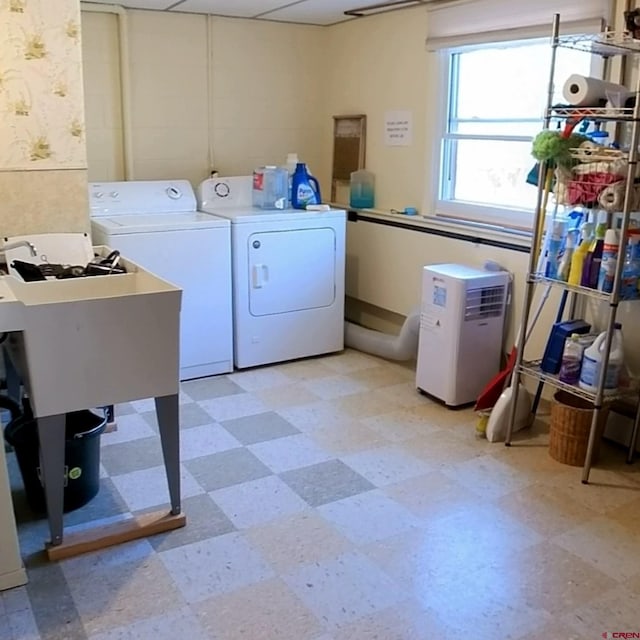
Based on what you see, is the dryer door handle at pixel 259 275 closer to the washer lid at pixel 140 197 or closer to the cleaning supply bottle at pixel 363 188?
the washer lid at pixel 140 197

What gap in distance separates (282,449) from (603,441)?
143 centimetres

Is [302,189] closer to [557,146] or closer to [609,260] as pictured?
[557,146]

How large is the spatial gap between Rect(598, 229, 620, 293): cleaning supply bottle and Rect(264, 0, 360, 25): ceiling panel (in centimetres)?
204

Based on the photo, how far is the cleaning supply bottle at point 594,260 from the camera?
9.04ft

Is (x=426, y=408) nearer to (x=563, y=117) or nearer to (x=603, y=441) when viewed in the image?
(x=603, y=441)

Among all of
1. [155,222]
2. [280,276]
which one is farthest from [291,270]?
[155,222]

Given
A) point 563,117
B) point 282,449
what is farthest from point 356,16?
point 282,449


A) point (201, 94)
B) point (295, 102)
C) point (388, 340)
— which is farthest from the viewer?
point (295, 102)

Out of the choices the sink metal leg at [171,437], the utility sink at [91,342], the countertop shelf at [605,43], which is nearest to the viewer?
the utility sink at [91,342]

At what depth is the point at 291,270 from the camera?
4051 mm

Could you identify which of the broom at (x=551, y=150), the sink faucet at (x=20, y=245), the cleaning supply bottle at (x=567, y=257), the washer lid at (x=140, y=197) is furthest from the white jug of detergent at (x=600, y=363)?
the washer lid at (x=140, y=197)

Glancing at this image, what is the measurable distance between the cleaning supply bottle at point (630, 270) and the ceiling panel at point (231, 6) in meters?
2.29

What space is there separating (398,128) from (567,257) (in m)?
1.73

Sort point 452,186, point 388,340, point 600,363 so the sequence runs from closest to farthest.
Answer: point 600,363
point 452,186
point 388,340
